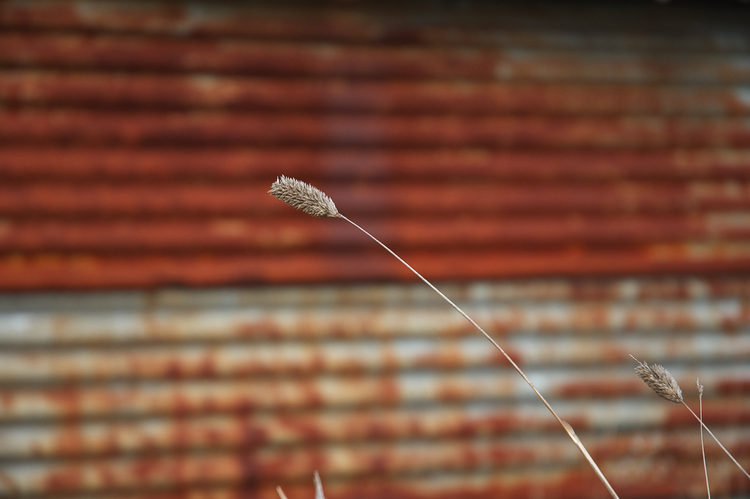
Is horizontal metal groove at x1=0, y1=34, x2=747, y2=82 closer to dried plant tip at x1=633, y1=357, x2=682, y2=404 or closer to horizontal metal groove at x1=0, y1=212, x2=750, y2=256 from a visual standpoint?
horizontal metal groove at x1=0, y1=212, x2=750, y2=256

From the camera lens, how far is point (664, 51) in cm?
178

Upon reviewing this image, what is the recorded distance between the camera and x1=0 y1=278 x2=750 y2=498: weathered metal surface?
5.22 ft

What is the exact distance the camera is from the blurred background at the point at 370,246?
1.58 metres

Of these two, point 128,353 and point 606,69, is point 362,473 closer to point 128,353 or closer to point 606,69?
point 128,353

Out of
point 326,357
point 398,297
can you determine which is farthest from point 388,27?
point 326,357

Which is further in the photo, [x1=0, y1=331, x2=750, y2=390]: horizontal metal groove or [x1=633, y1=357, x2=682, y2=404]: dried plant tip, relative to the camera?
[x1=0, y1=331, x2=750, y2=390]: horizontal metal groove

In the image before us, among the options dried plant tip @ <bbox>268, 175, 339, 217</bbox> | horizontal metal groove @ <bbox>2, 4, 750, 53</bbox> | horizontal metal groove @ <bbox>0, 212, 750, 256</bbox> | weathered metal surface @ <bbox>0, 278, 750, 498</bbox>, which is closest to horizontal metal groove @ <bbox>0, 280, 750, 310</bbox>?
weathered metal surface @ <bbox>0, 278, 750, 498</bbox>

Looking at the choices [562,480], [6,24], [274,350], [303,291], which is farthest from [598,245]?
[6,24]

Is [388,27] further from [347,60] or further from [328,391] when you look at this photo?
[328,391]

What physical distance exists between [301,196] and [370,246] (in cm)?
57

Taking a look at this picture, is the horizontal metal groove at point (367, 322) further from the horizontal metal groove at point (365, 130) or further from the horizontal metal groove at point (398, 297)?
the horizontal metal groove at point (365, 130)

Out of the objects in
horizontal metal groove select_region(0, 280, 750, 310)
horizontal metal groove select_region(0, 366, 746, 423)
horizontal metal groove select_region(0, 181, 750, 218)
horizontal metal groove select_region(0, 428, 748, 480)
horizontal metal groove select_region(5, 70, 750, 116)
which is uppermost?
horizontal metal groove select_region(5, 70, 750, 116)

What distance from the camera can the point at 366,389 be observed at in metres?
1.70

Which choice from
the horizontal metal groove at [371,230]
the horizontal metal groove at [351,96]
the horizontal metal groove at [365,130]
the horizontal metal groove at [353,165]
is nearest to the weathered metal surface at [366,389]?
the horizontal metal groove at [371,230]
